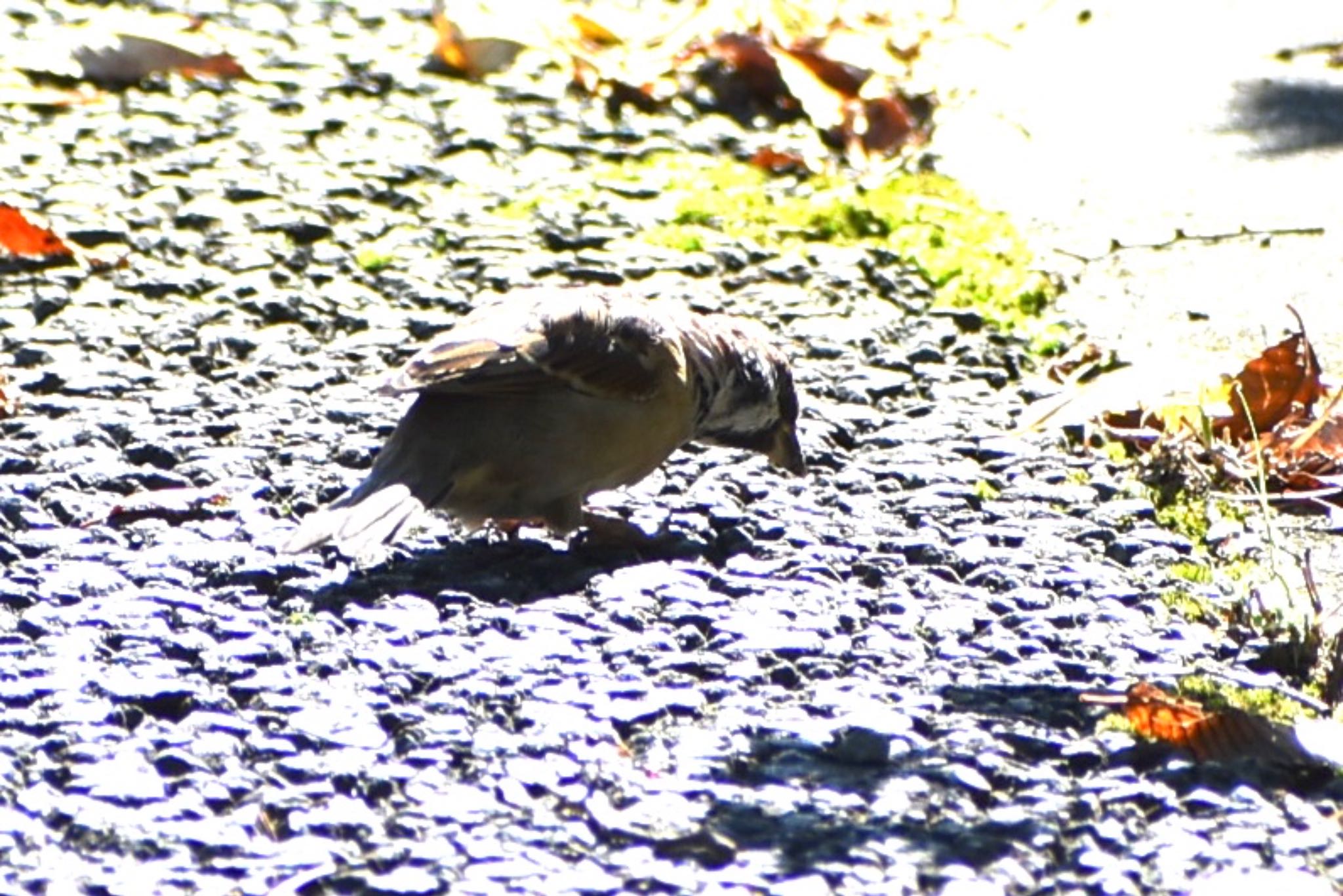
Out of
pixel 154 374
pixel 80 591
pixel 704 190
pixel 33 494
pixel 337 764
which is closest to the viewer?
pixel 337 764

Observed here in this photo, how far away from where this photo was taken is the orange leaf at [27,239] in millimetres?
6324

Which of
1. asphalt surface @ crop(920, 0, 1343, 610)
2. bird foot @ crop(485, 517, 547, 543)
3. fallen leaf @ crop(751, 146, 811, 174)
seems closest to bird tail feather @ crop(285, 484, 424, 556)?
bird foot @ crop(485, 517, 547, 543)

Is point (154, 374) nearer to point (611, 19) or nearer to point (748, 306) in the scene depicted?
point (748, 306)

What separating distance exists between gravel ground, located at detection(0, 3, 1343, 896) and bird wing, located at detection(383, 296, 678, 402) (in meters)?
0.35

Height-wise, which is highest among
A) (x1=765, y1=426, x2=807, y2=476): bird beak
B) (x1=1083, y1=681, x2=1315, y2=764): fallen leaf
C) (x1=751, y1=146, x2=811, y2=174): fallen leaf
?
(x1=1083, y1=681, x2=1315, y2=764): fallen leaf

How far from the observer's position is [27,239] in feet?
20.9

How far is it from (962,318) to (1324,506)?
1.46 metres

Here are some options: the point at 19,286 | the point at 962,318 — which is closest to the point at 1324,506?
the point at 962,318

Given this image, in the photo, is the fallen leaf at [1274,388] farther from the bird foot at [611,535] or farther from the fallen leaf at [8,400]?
the fallen leaf at [8,400]

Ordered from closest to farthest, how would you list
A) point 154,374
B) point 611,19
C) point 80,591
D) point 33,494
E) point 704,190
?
point 80,591
point 33,494
point 154,374
point 704,190
point 611,19

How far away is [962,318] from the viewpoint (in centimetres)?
627

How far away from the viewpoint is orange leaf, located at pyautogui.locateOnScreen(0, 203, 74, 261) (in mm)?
6324

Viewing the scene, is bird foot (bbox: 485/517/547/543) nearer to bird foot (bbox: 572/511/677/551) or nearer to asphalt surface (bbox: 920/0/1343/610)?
bird foot (bbox: 572/511/677/551)

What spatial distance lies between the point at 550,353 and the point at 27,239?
214 centimetres
